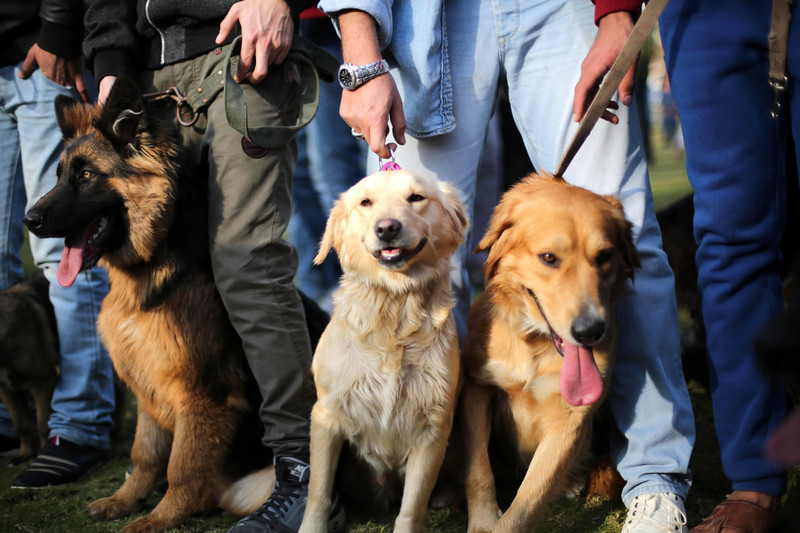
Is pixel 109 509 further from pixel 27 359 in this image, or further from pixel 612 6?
pixel 612 6

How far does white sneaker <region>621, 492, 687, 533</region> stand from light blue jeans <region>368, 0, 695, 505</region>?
2.2 inches

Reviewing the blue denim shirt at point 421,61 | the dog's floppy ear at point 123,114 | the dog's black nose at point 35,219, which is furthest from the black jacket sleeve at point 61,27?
the blue denim shirt at point 421,61

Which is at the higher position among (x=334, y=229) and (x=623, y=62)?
(x=623, y=62)

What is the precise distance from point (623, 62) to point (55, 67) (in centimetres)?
256

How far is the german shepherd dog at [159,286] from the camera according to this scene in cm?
266

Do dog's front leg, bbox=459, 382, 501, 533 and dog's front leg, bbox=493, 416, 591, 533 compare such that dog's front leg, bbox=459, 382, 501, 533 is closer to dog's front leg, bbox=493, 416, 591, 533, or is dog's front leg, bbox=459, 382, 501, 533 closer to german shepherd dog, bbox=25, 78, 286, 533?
dog's front leg, bbox=493, 416, 591, 533

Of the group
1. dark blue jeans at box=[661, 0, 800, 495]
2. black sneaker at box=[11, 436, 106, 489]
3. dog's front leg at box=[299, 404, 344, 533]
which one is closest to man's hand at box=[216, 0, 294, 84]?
dog's front leg at box=[299, 404, 344, 533]

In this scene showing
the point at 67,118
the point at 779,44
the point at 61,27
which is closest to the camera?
the point at 779,44

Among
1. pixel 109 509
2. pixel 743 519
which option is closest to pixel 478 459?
pixel 743 519

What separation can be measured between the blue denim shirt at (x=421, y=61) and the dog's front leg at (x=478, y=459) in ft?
3.27

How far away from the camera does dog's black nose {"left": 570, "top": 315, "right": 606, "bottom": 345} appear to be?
2055mm

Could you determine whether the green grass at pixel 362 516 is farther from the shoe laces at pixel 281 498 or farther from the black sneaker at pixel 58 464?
the shoe laces at pixel 281 498

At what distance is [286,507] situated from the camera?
2559mm

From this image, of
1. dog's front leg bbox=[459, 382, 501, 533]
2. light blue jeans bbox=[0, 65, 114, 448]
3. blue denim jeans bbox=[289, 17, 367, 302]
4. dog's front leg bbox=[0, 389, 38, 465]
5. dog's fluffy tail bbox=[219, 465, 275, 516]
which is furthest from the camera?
blue denim jeans bbox=[289, 17, 367, 302]
